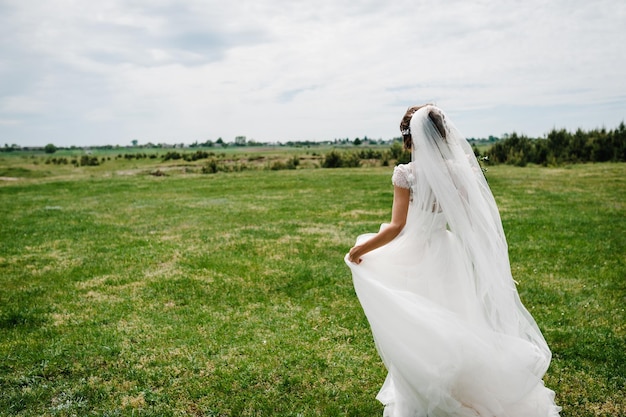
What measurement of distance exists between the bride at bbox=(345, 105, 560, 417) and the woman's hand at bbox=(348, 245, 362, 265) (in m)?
0.01

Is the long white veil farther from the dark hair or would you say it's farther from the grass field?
the grass field

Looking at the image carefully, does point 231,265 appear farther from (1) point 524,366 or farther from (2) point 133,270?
(1) point 524,366

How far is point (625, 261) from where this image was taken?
10344 mm

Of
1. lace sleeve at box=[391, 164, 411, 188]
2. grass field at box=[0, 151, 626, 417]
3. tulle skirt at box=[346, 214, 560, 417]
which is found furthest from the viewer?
grass field at box=[0, 151, 626, 417]

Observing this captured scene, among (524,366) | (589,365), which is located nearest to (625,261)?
(589,365)

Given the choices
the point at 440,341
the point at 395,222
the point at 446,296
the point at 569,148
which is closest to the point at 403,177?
the point at 395,222

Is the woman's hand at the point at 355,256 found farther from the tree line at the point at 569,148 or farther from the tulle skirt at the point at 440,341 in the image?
the tree line at the point at 569,148

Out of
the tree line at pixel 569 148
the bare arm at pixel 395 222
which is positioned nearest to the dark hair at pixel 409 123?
the bare arm at pixel 395 222

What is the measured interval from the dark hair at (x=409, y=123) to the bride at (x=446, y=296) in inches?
0.4

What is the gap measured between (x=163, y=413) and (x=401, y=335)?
290 cm

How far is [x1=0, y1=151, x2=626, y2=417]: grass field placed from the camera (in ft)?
18.2

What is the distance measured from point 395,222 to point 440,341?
1211mm

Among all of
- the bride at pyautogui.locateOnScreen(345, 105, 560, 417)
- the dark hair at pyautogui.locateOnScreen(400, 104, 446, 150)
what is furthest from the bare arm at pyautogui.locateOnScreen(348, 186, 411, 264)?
the dark hair at pyautogui.locateOnScreen(400, 104, 446, 150)

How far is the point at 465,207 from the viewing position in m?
4.52
